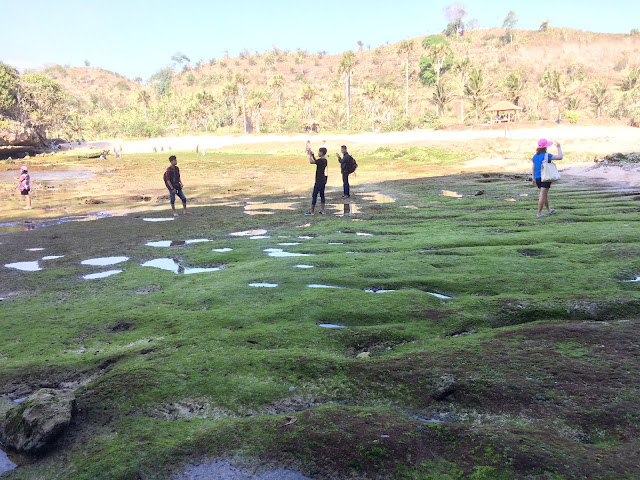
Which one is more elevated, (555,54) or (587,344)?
(555,54)

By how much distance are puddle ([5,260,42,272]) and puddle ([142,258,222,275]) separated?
203 centimetres

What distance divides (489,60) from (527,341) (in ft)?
423

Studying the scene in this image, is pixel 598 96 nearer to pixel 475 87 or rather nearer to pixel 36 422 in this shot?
pixel 475 87

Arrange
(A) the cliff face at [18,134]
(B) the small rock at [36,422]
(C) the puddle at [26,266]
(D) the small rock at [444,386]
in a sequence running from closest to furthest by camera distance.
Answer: (B) the small rock at [36,422]
(D) the small rock at [444,386]
(C) the puddle at [26,266]
(A) the cliff face at [18,134]

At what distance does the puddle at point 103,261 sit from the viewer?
32.5 ft

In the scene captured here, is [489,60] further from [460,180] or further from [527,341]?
[527,341]

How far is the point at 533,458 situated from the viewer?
3.19 m

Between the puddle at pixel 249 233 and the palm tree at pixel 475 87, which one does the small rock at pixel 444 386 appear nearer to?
the puddle at pixel 249 233

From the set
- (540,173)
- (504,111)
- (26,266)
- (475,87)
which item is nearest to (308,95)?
(475,87)

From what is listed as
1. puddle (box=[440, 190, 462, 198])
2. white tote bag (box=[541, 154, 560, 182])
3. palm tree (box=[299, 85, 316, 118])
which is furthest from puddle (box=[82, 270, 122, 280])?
palm tree (box=[299, 85, 316, 118])

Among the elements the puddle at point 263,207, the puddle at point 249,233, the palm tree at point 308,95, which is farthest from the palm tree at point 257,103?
the puddle at point 249,233

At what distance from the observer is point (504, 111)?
220 ft

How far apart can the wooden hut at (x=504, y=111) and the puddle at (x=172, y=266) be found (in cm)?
5786

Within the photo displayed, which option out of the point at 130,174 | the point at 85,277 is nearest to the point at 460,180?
the point at 85,277
